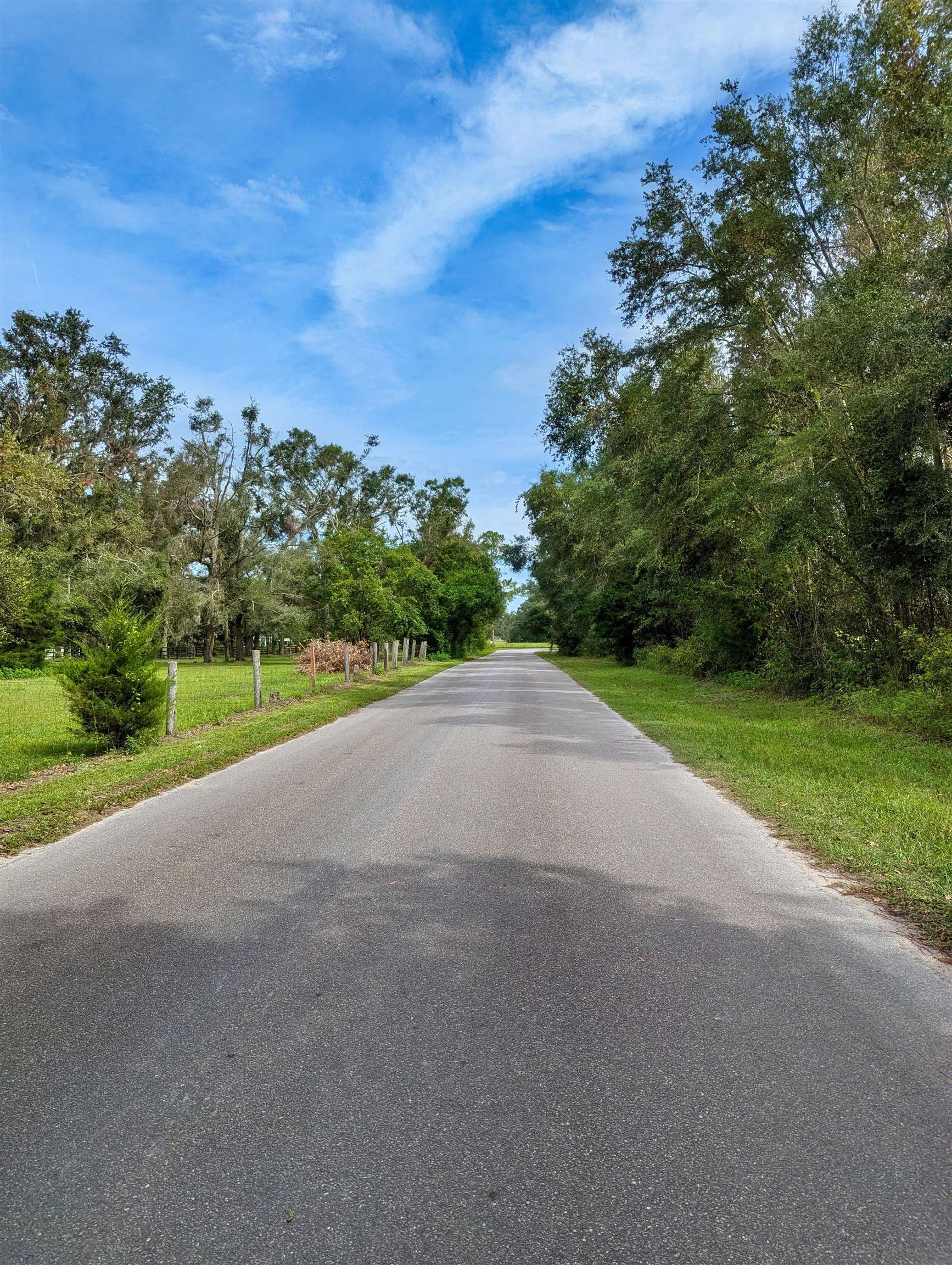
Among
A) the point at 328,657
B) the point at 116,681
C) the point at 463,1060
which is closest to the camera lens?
the point at 463,1060

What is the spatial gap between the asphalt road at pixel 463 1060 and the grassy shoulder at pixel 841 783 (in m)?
0.48

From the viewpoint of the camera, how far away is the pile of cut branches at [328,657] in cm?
2264

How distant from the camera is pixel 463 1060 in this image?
256 cm

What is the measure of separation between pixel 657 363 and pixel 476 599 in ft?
115

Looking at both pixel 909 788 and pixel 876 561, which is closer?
pixel 909 788

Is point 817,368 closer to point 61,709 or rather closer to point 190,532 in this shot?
point 61,709

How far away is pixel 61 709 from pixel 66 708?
408mm

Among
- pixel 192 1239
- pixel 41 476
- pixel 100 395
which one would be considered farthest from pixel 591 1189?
pixel 100 395

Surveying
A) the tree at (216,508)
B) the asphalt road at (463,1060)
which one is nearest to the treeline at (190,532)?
the tree at (216,508)

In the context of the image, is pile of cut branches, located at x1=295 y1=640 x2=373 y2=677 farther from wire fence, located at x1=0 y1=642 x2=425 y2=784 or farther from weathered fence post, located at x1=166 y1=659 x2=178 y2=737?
weathered fence post, located at x1=166 y1=659 x2=178 y2=737

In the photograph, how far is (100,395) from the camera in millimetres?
39156

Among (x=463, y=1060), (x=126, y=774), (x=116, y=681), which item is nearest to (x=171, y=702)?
(x=116, y=681)

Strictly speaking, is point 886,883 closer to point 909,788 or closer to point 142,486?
point 909,788

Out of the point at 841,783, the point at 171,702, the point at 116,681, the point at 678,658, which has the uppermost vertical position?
the point at 116,681
